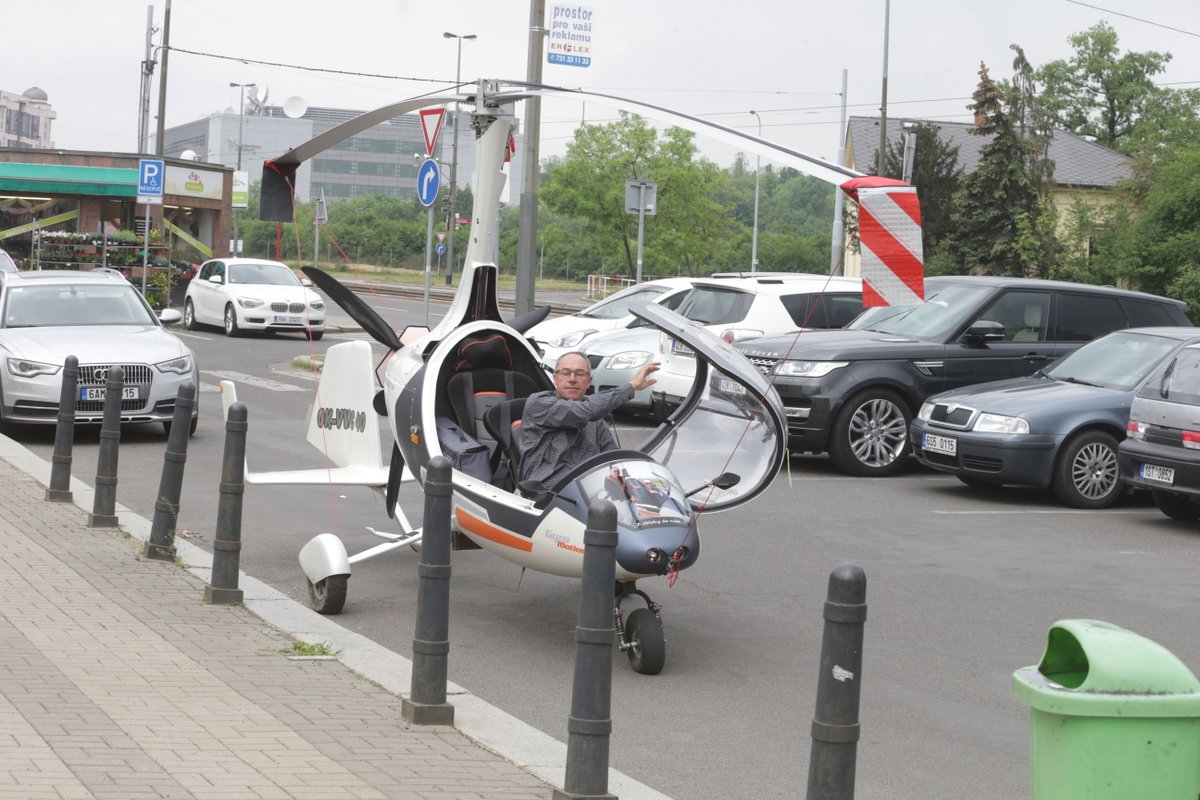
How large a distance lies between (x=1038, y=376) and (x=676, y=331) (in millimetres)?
7638

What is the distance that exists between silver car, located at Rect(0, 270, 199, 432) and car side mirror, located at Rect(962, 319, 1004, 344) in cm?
787

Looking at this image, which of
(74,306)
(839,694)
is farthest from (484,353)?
(74,306)

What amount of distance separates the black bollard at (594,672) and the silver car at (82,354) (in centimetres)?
1023

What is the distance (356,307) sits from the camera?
31.4 feet

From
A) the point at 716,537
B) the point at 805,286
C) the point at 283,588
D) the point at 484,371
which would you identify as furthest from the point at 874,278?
the point at 805,286

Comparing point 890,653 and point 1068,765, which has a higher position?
point 1068,765

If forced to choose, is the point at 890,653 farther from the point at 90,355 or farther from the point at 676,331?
the point at 90,355

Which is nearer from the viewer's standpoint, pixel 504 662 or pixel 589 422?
pixel 504 662

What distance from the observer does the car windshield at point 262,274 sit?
33312mm

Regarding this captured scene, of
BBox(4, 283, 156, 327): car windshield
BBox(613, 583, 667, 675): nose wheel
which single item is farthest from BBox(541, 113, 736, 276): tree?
BBox(613, 583, 667, 675): nose wheel

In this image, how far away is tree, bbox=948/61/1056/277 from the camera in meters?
50.4

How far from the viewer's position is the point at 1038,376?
1455 cm

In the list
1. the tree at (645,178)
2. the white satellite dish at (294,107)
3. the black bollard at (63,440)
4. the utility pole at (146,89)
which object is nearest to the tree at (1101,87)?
the tree at (645,178)

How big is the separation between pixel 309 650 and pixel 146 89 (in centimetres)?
5151
